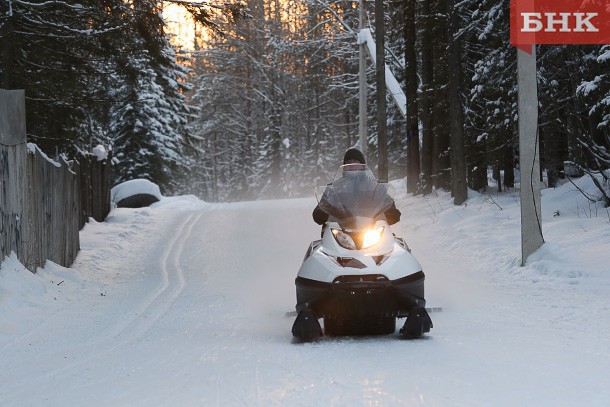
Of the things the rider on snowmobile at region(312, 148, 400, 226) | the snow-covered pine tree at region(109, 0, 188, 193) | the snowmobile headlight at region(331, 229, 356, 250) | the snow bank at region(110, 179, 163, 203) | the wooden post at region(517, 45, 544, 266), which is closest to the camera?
the snowmobile headlight at region(331, 229, 356, 250)

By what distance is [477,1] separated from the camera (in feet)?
64.5

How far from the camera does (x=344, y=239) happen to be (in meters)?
7.04

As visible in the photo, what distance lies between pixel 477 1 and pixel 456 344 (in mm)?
15191

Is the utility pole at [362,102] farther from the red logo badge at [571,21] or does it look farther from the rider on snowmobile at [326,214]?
the rider on snowmobile at [326,214]

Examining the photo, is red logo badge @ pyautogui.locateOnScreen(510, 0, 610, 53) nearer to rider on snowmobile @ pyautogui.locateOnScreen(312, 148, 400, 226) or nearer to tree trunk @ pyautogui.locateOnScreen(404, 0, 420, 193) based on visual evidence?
rider on snowmobile @ pyautogui.locateOnScreen(312, 148, 400, 226)

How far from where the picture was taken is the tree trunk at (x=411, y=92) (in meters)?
25.9

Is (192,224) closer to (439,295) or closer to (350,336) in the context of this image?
(439,295)

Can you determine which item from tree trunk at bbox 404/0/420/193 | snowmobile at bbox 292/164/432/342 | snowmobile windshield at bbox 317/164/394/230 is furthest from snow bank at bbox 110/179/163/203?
snowmobile at bbox 292/164/432/342

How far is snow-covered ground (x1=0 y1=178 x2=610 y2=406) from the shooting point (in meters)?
4.99

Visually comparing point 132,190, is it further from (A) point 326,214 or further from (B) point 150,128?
(A) point 326,214

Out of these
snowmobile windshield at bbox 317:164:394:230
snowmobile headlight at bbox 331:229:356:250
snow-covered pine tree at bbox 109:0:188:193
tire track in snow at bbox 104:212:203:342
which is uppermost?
snow-covered pine tree at bbox 109:0:188:193

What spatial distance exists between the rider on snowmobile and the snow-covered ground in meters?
1.20

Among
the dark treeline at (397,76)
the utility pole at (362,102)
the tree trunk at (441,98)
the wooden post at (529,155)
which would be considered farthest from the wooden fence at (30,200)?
the utility pole at (362,102)

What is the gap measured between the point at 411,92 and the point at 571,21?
37.1 ft
